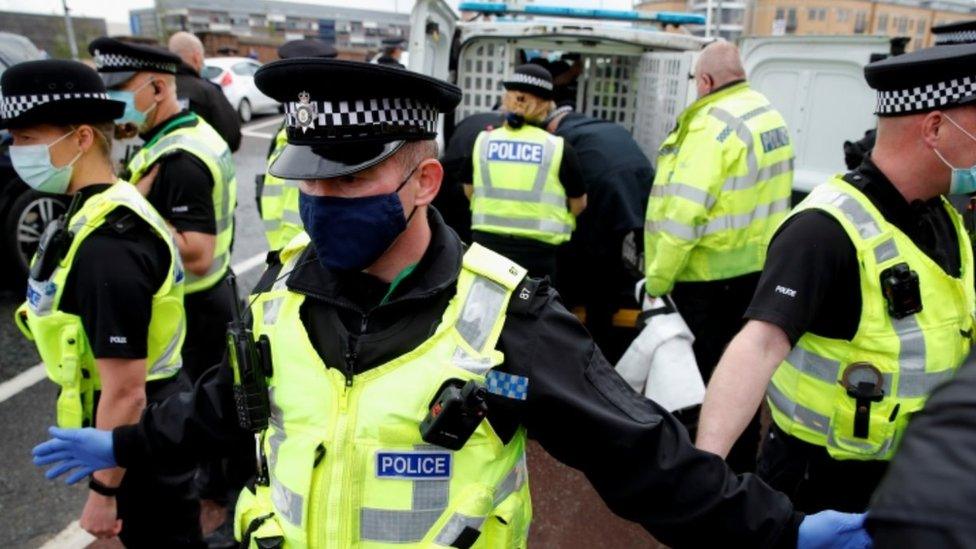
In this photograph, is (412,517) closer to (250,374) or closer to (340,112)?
(250,374)

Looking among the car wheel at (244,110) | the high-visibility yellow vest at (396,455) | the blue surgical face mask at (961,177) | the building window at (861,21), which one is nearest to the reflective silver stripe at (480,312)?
the high-visibility yellow vest at (396,455)

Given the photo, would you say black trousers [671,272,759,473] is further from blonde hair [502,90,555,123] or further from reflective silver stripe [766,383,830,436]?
reflective silver stripe [766,383,830,436]

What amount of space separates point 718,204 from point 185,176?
2511 millimetres

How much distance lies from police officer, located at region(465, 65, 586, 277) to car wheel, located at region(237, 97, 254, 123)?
13.2m

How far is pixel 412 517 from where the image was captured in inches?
50.7

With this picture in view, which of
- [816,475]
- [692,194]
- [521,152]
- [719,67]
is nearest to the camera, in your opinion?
[816,475]

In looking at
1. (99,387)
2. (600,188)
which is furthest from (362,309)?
(600,188)

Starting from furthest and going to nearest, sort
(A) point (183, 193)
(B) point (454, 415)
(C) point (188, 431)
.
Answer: (A) point (183, 193), (C) point (188, 431), (B) point (454, 415)

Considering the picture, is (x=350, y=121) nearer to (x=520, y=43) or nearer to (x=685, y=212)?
(x=685, y=212)

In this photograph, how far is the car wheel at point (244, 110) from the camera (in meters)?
15.6

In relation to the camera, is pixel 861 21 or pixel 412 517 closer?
pixel 412 517

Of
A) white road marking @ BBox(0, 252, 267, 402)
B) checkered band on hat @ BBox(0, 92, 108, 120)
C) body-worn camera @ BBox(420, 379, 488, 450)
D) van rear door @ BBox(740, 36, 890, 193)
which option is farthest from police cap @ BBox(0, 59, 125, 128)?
van rear door @ BBox(740, 36, 890, 193)

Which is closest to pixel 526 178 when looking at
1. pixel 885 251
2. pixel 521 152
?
pixel 521 152

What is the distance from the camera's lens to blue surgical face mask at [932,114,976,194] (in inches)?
71.4
